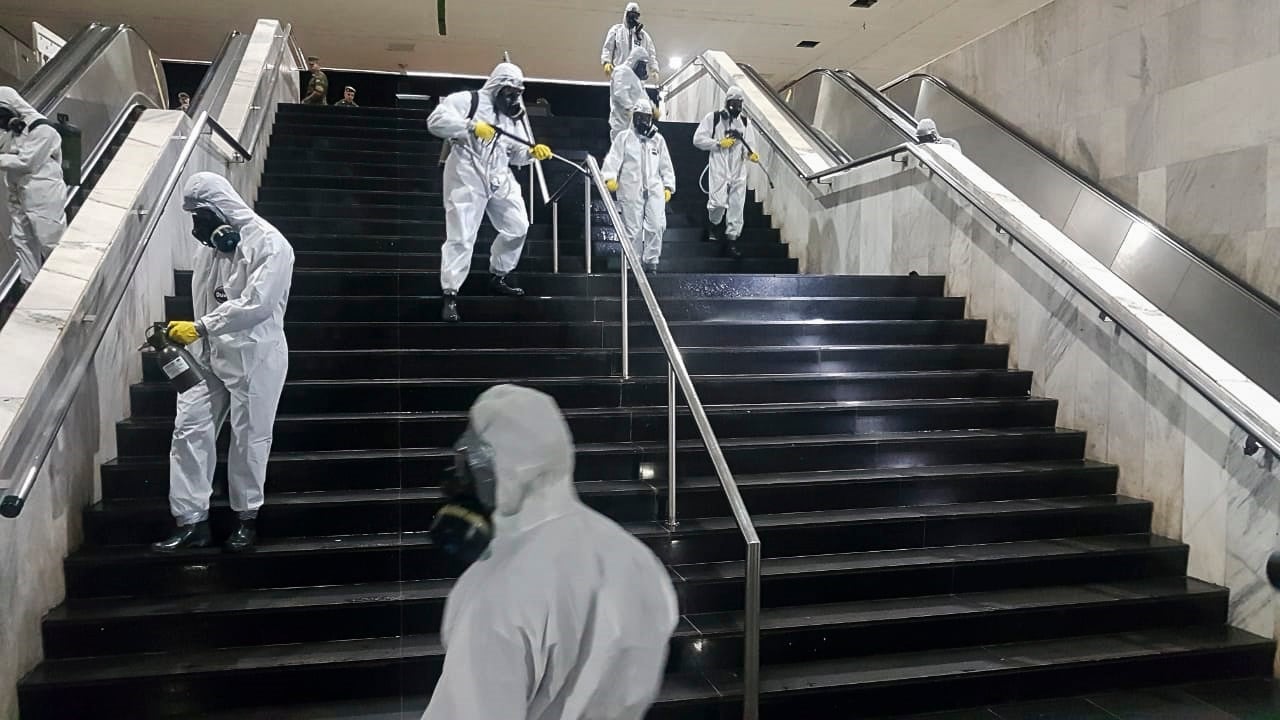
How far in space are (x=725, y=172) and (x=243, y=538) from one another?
4.86 meters

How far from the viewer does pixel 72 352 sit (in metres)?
3.13

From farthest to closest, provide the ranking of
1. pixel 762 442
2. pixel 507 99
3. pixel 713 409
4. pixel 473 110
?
pixel 507 99 < pixel 473 110 < pixel 713 409 < pixel 762 442

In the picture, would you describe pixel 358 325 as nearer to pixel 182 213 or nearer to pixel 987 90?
pixel 182 213

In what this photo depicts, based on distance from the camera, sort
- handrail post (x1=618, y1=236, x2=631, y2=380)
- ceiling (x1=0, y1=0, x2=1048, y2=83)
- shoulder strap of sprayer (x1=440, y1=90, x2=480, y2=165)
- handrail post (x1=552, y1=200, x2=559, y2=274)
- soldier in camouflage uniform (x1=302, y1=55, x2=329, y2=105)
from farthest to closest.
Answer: soldier in camouflage uniform (x1=302, y1=55, x2=329, y2=105), ceiling (x1=0, y1=0, x2=1048, y2=83), handrail post (x1=552, y1=200, x2=559, y2=274), shoulder strap of sprayer (x1=440, y1=90, x2=480, y2=165), handrail post (x1=618, y1=236, x2=631, y2=380)

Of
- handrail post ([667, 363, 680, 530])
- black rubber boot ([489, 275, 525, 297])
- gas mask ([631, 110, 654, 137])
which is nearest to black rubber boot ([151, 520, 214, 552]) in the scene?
handrail post ([667, 363, 680, 530])

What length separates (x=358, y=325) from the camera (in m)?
4.77

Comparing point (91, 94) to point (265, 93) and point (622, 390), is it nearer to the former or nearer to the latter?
point (265, 93)

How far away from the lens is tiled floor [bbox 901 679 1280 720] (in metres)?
3.02

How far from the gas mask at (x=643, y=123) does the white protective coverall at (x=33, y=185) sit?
3.78 metres

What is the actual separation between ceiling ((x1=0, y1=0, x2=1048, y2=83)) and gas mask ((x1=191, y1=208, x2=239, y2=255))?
4181mm

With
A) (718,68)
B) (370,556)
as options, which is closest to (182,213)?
(370,556)

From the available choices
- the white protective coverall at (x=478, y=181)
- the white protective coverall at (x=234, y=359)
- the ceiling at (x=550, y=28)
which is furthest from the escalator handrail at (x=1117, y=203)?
the white protective coverall at (x=234, y=359)

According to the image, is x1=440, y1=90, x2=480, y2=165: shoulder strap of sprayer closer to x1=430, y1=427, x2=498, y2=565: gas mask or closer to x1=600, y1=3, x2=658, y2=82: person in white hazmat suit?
x1=600, y1=3, x2=658, y2=82: person in white hazmat suit

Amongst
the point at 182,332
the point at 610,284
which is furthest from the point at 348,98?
the point at 182,332
